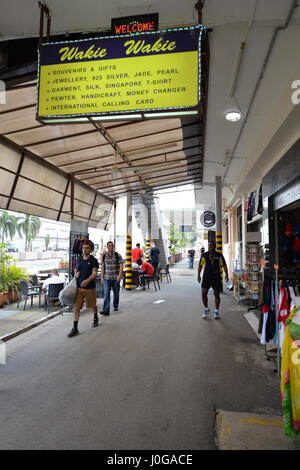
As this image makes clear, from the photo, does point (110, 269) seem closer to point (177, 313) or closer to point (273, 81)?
point (177, 313)

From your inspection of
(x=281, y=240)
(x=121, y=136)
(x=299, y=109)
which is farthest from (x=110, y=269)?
(x=299, y=109)

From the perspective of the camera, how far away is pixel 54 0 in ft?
10.3

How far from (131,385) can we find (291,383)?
6.32 feet

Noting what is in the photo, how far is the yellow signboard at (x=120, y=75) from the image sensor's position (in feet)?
9.30

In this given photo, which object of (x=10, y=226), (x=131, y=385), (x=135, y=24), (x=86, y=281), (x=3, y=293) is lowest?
(x=131, y=385)

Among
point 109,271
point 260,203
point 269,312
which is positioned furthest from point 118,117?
point 260,203

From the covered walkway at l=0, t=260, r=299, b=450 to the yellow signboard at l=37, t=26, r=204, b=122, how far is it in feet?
9.91

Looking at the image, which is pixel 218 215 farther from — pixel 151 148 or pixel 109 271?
pixel 109 271

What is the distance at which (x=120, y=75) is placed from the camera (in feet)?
9.68

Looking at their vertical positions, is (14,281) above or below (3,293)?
above

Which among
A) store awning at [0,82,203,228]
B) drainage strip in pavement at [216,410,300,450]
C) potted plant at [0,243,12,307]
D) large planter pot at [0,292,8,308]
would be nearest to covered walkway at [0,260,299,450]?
drainage strip in pavement at [216,410,300,450]

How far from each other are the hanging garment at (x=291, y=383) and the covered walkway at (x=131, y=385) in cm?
41

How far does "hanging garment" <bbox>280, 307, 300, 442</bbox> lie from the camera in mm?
1995

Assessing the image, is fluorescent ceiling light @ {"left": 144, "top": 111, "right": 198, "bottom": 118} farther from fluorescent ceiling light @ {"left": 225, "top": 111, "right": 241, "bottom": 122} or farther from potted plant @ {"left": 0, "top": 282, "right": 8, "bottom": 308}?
potted plant @ {"left": 0, "top": 282, "right": 8, "bottom": 308}
